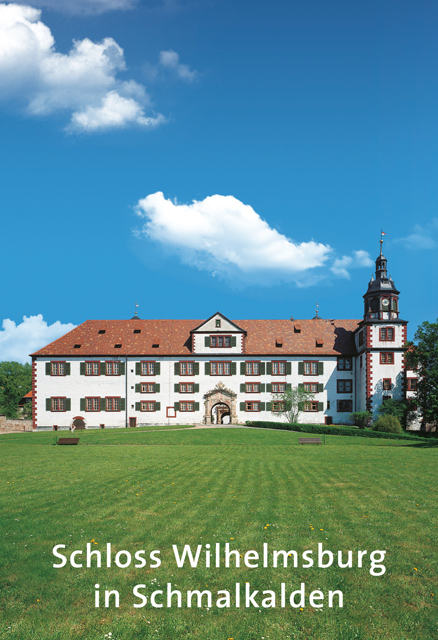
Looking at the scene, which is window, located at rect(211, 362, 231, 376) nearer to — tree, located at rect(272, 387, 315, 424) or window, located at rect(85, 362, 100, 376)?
tree, located at rect(272, 387, 315, 424)

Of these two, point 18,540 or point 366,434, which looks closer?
point 18,540

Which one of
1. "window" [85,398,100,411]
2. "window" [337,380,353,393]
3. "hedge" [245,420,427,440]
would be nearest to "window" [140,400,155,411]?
"window" [85,398,100,411]

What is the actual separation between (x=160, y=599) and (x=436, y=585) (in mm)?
4828

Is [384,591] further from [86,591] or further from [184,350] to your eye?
[184,350]

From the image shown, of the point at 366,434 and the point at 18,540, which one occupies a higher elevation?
the point at 18,540

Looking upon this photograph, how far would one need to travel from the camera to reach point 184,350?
6069 centimetres

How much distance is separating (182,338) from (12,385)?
179ft

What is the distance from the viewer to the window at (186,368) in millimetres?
59938

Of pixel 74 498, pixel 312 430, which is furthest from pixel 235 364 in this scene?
pixel 74 498

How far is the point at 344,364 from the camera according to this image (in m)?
60.4

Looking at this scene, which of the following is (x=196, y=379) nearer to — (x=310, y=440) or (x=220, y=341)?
(x=220, y=341)

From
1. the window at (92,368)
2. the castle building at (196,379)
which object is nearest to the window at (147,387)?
the castle building at (196,379)

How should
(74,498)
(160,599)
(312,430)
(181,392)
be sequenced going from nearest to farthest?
1. (160,599)
2. (74,498)
3. (312,430)
4. (181,392)

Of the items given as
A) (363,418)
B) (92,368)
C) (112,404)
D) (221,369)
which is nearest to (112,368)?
(92,368)
